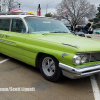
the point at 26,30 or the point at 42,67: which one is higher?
the point at 26,30

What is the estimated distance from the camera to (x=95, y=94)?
3236 mm

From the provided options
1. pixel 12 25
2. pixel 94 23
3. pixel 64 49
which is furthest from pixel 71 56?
pixel 94 23

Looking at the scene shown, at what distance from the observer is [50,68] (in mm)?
3840

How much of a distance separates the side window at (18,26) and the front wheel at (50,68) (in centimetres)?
130

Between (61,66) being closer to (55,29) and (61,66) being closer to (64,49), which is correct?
(64,49)

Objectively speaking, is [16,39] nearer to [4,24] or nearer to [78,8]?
[4,24]

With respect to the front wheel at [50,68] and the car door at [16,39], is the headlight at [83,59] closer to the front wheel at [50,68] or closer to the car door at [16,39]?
the front wheel at [50,68]

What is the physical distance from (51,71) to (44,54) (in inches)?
19.1

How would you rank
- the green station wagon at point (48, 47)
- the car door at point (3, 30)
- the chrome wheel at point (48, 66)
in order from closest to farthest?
the green station wagon at point (48, 47) < the chrome wheel at point (48, 66) < the car door at point (3, 30)


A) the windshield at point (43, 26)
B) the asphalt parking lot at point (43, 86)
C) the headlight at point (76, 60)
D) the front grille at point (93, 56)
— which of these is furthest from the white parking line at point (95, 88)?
the windshield at point (43, 26)

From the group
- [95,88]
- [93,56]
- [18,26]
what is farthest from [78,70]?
[18,26]

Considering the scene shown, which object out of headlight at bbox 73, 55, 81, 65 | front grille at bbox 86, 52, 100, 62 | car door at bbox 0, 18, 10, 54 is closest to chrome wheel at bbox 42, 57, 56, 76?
headlight at bbox 73, 55, 81, 65

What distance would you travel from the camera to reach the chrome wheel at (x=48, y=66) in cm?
378

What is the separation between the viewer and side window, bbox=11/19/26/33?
4.65 meters
